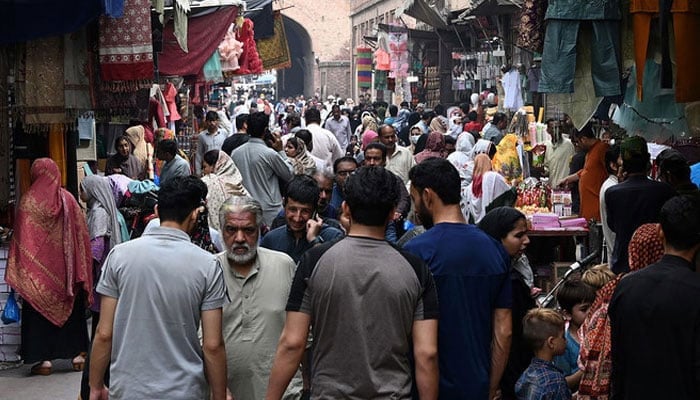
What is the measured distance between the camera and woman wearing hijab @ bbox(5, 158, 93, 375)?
8578mm

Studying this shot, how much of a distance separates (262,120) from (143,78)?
1.72 metres

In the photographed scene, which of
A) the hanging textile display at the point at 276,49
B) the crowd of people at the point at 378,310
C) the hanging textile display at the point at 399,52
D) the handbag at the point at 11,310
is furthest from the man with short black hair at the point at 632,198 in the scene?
the hanging textile display at the point at 399,52

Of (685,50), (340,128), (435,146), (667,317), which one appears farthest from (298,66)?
(667,317)

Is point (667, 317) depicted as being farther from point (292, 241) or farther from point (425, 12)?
point (425, 12)

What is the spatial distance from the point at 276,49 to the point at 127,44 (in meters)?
14.0

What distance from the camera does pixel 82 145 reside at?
477 inches

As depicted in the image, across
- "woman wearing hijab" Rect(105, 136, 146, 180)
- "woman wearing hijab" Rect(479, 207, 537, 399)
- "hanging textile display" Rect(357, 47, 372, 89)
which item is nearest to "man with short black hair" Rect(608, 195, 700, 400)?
"woman wearing hijab" Rect(479, 207, 537, 399)

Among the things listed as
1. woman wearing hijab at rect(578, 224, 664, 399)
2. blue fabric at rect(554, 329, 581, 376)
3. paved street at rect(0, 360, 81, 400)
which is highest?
woman wearing hijab at rect(578, 224, 664, 399)

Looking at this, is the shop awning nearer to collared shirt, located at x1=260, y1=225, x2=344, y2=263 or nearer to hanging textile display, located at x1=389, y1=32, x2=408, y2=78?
hanging textile display, located at x1=389, y1=32, x2=408, y2=78

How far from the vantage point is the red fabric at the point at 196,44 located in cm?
1378

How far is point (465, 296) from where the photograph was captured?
4559 millimetres

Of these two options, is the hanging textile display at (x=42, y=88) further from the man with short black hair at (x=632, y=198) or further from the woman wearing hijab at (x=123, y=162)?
the man with short black hair at (x=632, y=198)

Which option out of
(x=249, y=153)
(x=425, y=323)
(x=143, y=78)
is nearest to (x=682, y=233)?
(x=425, y=323)

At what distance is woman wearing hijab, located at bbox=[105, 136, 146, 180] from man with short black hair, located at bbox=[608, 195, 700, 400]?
25.7ft
